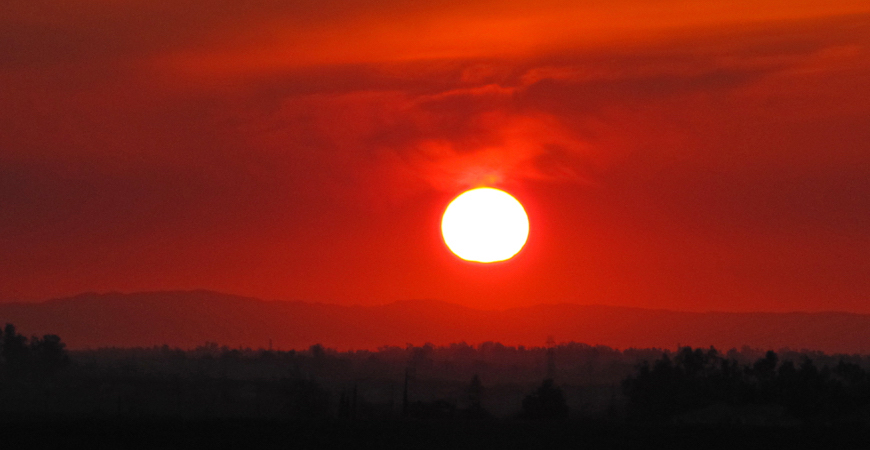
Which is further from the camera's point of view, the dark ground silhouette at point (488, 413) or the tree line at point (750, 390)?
the tree line at point (750, 390)

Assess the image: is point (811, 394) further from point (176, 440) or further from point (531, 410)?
point (176, 440)

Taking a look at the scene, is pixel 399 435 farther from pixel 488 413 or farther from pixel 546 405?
pixel 488 413

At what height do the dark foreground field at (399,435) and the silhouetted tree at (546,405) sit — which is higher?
the silhouetted tree at (546,405)

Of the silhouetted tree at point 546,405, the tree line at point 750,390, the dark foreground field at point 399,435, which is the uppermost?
the tree line at point 750,390

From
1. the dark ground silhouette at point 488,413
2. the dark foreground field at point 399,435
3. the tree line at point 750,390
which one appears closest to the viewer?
the dark foreground field at point 399,435

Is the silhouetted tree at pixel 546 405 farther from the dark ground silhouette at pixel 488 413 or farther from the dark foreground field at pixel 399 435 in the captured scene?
the dark foreground field at pixel 399 435

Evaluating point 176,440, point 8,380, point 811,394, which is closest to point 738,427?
point 176,440

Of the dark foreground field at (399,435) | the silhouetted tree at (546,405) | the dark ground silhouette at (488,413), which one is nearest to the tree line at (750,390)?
the dark ground silhouette at (488,413)

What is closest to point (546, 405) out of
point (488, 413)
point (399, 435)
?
point (488, 413)

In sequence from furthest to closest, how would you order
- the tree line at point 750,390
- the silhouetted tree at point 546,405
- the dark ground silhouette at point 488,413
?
1. the tree line at point 750,390
2. the silhouetted tree at point 546,405
3. the dark ground silhouette at point 488,413
